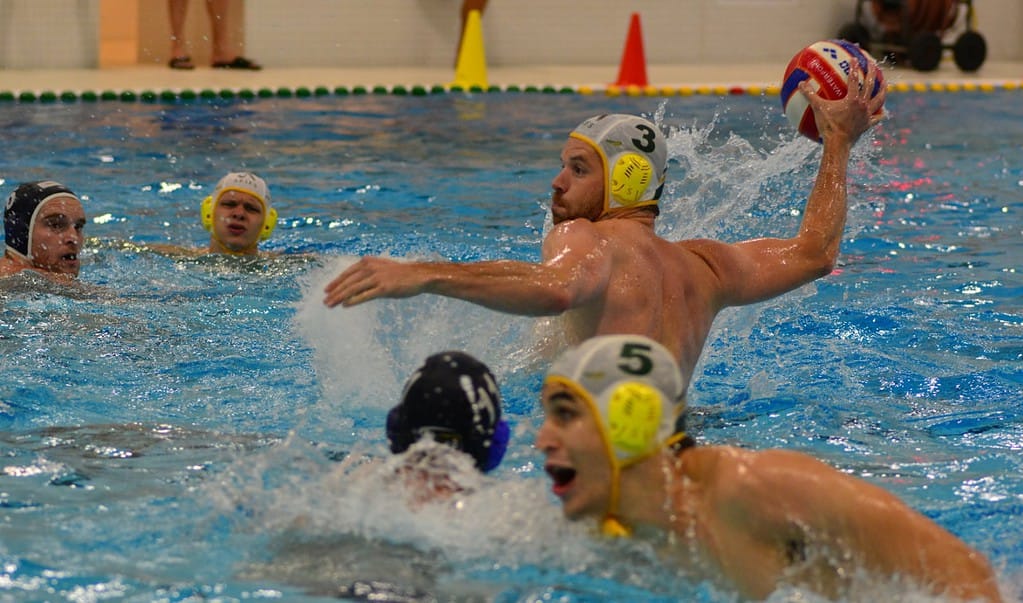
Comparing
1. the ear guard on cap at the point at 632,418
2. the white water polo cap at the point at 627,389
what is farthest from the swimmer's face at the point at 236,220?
the ear guard on cap at the point at 632,418

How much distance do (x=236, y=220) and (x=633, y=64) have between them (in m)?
6.89

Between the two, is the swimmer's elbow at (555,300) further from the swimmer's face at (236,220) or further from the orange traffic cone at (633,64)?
the orange traffic cone at (633,64)

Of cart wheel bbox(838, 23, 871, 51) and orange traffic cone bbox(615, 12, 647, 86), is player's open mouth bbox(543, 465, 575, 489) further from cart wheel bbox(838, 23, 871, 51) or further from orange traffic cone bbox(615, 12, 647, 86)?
cart wheel bbox(838, 23, 871, 51)

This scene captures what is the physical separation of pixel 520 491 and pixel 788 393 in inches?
74.4

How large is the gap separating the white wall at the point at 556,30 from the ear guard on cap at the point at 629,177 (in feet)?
31.1

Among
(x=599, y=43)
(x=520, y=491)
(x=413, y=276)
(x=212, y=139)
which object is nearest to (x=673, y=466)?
(x=520, y=491)

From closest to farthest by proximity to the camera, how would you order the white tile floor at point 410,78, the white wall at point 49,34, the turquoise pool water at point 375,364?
the turquoise pool water at point 375,364, the white tile floor at point 410,78, the white wall at point 49,34

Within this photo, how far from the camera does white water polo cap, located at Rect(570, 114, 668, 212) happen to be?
3.82 metres

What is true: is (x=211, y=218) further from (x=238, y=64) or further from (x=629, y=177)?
(x=238, y=64)

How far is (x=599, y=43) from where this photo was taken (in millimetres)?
13977

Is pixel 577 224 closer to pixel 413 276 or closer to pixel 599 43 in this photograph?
pixel 413 276

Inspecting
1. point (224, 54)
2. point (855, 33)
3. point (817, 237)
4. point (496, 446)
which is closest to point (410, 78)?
Answer: point (224, 54)

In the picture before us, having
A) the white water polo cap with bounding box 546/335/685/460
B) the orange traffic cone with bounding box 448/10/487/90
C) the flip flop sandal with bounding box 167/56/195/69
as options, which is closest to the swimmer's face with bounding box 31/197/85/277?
the white water polo cap with bounding box 546/335/685/460

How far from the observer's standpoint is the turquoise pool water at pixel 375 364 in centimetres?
281
